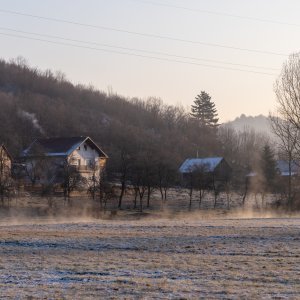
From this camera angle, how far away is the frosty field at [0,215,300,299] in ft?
38.3

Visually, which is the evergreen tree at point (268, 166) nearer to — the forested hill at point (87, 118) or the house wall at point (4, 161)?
the forested hill at point (87, 118)

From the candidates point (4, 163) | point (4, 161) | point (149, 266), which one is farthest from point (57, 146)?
point (149, 266)

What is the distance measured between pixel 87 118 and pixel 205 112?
31.1 m

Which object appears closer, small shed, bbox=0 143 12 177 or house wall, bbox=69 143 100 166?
small shed, bbox=0 143 12 177

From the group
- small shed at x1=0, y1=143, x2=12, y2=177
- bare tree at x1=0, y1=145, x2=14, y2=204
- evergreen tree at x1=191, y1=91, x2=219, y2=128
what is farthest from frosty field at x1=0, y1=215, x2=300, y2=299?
evergreen tree at x1=191, y1=91, x2=219, y2=128

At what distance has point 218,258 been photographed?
17562mm

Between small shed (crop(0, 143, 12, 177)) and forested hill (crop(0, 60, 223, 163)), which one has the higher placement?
forested hill (crop(0, 60, 223, 163))

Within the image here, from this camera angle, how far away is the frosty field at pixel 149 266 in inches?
459

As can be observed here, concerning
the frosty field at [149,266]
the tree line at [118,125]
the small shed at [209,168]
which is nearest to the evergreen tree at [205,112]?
the tree line at [118,125]

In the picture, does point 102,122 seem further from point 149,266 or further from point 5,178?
point 149,266

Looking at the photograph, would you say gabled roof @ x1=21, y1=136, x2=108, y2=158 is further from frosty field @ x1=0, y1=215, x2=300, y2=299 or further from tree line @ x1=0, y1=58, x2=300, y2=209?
frosty field @ x1=0, y1=215, x2=300, y2=299

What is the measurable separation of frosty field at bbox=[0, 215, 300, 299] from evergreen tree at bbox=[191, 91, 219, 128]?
126161 mm

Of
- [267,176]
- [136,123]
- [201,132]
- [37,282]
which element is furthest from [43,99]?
[37,282]

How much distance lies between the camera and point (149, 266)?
15578 mm
